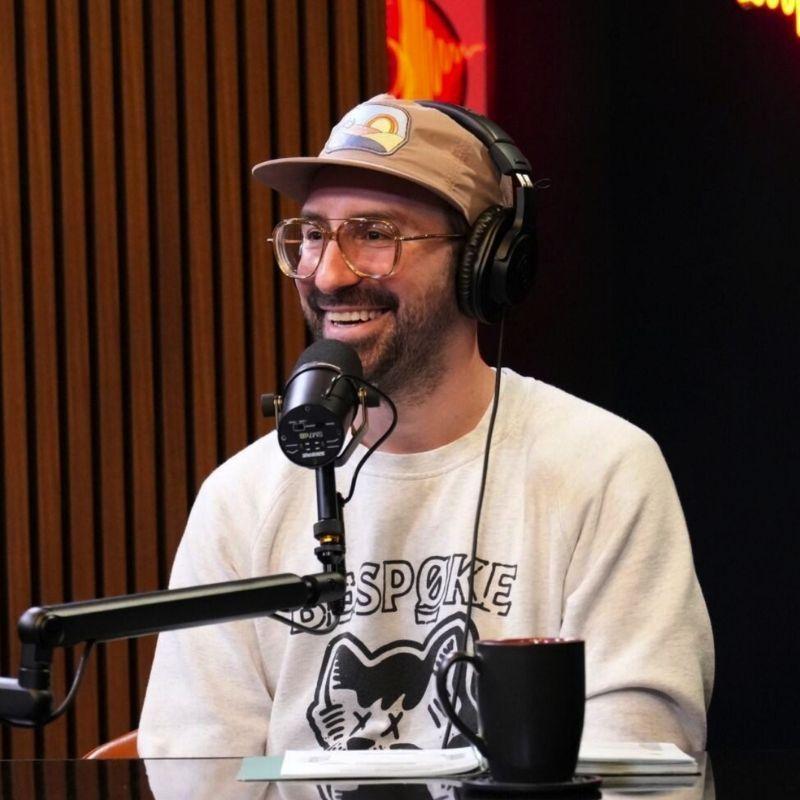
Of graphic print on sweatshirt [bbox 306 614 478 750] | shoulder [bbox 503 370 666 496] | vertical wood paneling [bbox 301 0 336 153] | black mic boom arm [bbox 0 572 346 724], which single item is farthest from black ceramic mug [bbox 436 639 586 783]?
vertical wood paneling [bbox 301 0 336 153]

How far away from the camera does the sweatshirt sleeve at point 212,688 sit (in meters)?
2.04

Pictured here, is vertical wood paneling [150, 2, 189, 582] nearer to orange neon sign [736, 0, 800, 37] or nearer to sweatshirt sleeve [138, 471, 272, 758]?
sweatshirt sleeve [138, 471, 272, 758]

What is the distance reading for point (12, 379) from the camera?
3197mm

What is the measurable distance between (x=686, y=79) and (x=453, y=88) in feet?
2.35

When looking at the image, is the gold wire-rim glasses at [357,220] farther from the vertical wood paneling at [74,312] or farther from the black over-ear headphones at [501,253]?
the vertical wood paneling at [74,312]

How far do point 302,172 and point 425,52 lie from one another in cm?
209

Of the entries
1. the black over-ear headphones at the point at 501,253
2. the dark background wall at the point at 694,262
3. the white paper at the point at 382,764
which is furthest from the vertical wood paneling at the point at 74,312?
the white paper at the point at 382,764

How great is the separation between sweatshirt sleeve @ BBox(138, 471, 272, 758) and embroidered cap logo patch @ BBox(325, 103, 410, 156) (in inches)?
20.5

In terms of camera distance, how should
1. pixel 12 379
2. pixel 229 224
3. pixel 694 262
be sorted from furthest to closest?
1. pixel 694 262
2. pixel 229 224
3. pixel 12 379

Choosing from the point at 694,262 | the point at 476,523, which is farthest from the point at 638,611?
the point at 694,262

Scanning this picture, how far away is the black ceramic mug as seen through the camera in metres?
1.26

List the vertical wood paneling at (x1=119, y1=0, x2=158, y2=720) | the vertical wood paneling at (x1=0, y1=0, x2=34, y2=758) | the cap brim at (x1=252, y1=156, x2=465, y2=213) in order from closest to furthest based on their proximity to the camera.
A: the cap brim at (x1=252, y1=156, x2=465, y2=213) < the vertical wood paneling at (x1=0, y1=0, x2=34, y2=758) < the vertical wood paneling at (x1=119, y1=0, x2=158, y2=720)

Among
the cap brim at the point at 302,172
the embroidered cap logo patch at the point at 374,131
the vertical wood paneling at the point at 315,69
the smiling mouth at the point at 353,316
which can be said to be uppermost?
the vertical wood paneling at the point at 315,69

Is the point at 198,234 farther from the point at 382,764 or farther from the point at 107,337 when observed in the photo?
the point at 382,764
